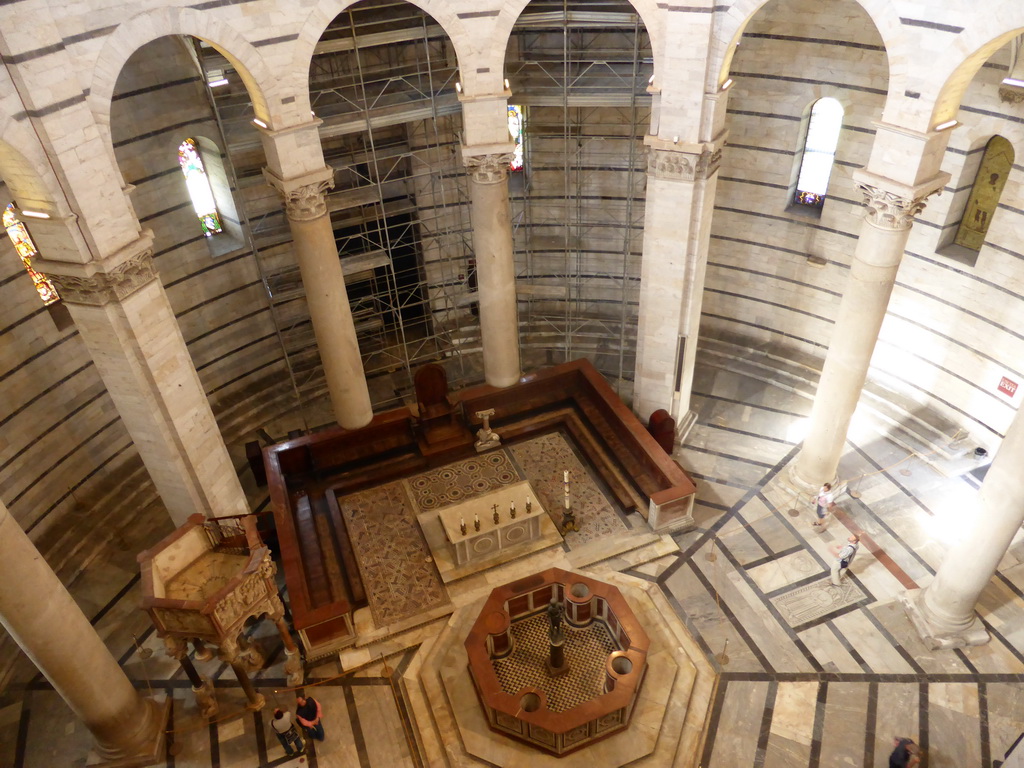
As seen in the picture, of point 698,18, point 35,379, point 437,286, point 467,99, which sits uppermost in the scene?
point 698,18

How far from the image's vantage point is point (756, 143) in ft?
58.8

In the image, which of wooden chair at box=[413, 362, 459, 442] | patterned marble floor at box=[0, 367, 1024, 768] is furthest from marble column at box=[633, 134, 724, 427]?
wooden chair at box=[413, 362, 459, 442]

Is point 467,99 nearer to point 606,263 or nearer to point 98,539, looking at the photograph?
point 606,263

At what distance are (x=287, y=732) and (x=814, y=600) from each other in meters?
9.32

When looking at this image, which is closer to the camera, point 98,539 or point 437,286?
point 98,539

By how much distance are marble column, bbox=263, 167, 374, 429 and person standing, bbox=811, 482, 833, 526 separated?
9.38m

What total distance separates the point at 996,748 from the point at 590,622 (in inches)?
254

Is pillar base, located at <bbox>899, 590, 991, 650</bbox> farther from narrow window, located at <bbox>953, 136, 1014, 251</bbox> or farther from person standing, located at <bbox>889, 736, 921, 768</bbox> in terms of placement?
narrow window, located at <bbox>953, 136, 1014, 251</bbox>

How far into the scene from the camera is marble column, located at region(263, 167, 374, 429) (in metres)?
14.5

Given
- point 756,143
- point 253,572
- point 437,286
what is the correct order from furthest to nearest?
point 437,286
point 756,143
point 253,572

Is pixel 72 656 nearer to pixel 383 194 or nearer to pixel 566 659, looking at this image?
pixel 566 659

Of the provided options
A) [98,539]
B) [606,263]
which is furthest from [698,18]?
[98,539]

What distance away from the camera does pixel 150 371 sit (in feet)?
41.5

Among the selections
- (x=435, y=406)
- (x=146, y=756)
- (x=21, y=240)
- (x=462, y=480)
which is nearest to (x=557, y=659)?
(x=462, y=480)
